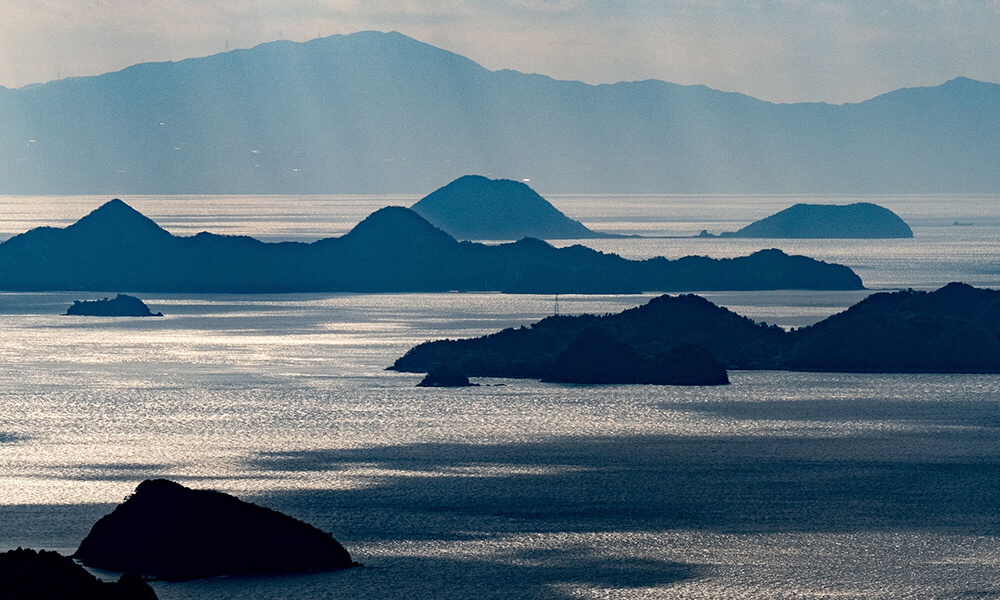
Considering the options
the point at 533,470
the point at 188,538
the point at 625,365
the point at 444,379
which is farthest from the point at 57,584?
the point at 625,365

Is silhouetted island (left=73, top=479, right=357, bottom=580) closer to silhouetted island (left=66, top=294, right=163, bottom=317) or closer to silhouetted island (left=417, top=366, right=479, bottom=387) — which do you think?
silhouetted island (left=417, top=366, right=479, bottom=387)

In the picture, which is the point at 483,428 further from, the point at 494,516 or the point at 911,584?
the point at 911,584

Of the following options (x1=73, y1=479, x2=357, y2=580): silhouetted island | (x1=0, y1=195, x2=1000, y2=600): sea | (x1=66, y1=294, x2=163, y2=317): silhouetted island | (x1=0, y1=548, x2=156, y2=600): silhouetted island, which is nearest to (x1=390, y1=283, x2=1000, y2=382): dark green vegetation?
(x1=0, y1=195, x2=1000, y2=600): sea

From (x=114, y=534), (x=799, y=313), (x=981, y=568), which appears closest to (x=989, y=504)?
(x=981, y=568)

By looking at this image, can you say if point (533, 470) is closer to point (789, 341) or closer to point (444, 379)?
point (444, 379)

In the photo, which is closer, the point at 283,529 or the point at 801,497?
the point at 283,529

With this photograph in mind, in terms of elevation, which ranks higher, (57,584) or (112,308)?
(112,308)

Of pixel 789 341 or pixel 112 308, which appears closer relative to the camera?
pixel 789 341
